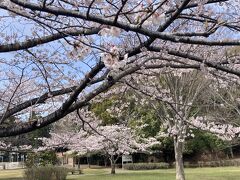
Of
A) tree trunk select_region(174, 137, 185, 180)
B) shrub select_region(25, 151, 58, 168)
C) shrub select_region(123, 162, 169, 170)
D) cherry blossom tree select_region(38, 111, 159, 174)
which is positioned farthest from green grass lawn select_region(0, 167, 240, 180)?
cherry blossom tree select_region(38, 111, 159, 174)

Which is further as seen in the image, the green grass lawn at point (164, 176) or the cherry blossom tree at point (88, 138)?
the green grass lawn at point (164, 176)

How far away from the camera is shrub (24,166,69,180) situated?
20156 millimetres

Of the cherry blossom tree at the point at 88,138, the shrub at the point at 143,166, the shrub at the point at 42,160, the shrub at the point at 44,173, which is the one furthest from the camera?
the shrub at the point at 143,166

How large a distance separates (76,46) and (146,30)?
0.77 m

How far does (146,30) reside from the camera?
2596 millimetres

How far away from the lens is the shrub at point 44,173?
20156 millimetres

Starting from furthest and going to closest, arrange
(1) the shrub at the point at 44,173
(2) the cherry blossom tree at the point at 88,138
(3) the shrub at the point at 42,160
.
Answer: (3) the shrub at the point at 42,160 < (1) the shrub at the point at 44,173 < (2) the cherry blossom tree at the point at 88,138

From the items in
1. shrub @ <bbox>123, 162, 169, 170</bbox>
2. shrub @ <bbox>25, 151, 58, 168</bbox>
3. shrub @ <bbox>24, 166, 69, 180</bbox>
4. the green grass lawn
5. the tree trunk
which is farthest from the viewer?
shrub @ <bbox>123, 162, 169, 170</bbox>

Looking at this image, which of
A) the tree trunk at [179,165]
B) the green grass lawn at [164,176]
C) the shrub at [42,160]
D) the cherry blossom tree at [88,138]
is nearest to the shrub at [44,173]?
the green grass lawn at [164,176]

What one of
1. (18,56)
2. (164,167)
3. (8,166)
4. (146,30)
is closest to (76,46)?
(146,30)

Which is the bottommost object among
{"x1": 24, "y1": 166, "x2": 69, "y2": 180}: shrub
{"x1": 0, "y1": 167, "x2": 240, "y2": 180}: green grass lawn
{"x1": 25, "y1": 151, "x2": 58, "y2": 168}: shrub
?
{"x1": 0, "y1": 167, "x2": 240, "y2": 180}: green grass lawn

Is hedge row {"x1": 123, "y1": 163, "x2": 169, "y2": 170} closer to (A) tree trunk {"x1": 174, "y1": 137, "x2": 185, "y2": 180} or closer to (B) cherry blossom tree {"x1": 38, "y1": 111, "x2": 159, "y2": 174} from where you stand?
(A) tree trunk {"x1": 174, "y1": 137, "x2": 185, "y2": 180}

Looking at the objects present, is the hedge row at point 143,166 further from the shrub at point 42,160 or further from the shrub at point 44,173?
the shrub at point 44,173

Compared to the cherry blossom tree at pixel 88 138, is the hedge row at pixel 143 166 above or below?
below
